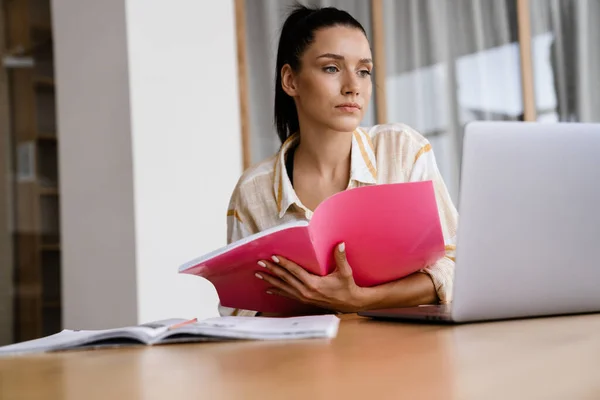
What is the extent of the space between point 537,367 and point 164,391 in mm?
282

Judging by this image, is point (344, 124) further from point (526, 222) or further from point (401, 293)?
point (526, 222)

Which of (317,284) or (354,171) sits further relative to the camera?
(354,171)

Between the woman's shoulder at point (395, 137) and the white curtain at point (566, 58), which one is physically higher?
the white curtain at point (566, 58)

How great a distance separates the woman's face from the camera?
1.86 metres

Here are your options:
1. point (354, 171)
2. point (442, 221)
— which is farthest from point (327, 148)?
point (442, 221)

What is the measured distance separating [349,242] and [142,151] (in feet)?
7.44

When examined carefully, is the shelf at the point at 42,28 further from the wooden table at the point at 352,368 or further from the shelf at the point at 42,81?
the wooden table at the point at 352,368

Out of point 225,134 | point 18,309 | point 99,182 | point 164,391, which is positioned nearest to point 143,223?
point 99,182

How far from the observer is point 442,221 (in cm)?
167

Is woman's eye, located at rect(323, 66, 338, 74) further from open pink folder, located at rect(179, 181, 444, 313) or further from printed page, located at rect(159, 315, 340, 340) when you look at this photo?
printed page, located at rect(159, 315, 340, 340)

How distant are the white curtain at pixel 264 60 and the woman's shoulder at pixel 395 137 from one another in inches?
75.9

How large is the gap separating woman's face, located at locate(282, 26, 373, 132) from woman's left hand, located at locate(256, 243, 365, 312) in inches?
24.2

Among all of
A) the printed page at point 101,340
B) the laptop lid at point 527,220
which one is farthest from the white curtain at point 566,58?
the printed page at point 101,340

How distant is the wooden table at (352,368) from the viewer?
50 cm
